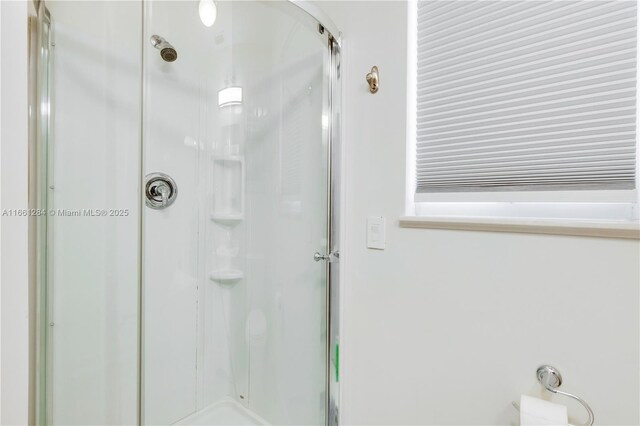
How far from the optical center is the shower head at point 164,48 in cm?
113

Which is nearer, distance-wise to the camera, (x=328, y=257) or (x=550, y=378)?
(x=550, y=378)

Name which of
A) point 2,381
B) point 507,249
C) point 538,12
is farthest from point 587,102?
point 2,381

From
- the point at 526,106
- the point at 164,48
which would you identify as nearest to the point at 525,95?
the point at 526,106

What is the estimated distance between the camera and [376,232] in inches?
43.6

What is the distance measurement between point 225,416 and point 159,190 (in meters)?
1.06

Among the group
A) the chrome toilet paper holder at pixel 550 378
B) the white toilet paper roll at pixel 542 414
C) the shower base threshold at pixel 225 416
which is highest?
the chrome toilet paper holder at pixel 550 378

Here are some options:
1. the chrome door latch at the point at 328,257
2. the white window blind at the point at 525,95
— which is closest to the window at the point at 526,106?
the white window blind at the point at 525,95

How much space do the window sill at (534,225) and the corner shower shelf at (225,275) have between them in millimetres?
779

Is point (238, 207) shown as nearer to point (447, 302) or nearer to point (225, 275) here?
point (225, 275)

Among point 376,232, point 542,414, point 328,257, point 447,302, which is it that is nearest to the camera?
point 542,414

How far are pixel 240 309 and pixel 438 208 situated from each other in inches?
38.4

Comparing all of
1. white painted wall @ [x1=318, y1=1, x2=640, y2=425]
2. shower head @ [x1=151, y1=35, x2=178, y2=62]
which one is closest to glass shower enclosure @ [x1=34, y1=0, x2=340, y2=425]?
shower head @ [x1=151, y1=35, x2=178, y2=62]

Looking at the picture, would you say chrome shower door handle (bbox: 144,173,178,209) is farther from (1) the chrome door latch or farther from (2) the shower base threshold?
(2) the shower base threshold

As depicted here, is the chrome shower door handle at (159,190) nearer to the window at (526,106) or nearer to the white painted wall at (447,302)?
the white painted wall at (447,302)
